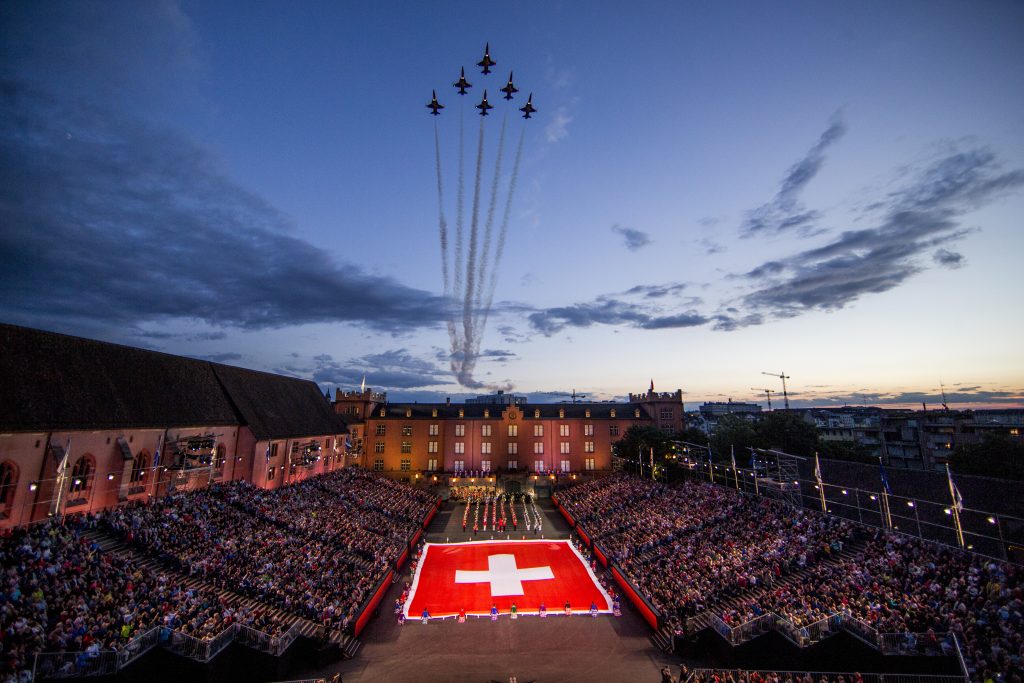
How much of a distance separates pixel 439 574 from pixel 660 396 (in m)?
56.9

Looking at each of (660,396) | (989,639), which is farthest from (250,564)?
(660,396)

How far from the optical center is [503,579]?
129ft

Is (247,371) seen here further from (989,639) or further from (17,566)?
(989,639)

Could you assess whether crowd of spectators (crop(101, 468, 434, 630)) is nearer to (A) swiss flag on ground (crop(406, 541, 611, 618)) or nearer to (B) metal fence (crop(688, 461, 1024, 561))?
(A) swiss flag on ground (crop(406, 541, 611, 618))

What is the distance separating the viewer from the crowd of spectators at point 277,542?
90.3ft

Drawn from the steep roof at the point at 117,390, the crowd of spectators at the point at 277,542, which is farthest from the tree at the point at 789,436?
the steep roof at the point at 117,390

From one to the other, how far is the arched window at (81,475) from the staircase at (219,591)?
4472mm

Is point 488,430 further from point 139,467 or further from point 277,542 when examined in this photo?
point 139,467

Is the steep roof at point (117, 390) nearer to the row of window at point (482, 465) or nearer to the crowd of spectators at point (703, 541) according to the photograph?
the row of window at point (482, 465)

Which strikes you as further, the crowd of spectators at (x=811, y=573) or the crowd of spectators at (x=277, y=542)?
the crowd of spectators at (x=277, y=542)

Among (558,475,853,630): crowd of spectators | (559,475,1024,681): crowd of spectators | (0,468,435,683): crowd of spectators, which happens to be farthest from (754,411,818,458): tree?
(0,468,435,683): crowd of spectators

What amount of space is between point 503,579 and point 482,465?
4293 cm

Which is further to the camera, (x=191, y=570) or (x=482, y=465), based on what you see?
(x=482, y=465)

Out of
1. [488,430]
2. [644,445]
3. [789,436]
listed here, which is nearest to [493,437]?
[488,430]
